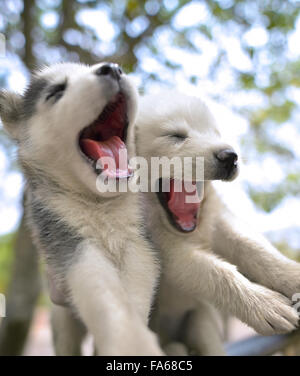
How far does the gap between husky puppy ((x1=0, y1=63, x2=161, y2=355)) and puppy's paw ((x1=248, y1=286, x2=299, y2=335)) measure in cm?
27

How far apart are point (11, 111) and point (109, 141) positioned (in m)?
0.36

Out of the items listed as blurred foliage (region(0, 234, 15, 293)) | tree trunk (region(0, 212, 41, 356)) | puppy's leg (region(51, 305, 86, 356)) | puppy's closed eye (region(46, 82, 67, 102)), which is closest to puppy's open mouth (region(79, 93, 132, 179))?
puppy's closed eye (region(46, 82, 67, 102))

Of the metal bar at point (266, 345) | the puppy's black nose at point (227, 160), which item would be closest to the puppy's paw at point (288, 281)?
the metal bar at point (266, 345)

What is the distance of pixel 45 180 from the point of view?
102 cm

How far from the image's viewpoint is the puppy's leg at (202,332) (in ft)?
3.92

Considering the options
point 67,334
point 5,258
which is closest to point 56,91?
point 67,334

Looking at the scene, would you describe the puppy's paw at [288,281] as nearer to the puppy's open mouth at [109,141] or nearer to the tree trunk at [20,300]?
the puppy's open mouth at [109,141]

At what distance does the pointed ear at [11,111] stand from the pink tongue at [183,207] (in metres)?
0.48

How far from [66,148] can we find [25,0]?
2102 mm

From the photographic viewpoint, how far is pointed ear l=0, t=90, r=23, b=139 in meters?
1.11

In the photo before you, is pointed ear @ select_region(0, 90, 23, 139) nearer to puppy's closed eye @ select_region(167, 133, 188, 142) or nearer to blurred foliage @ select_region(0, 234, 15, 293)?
puppy's closed eye @ select_region(167, 133, 188, 142)

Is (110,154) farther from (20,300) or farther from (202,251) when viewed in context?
(20,300)
